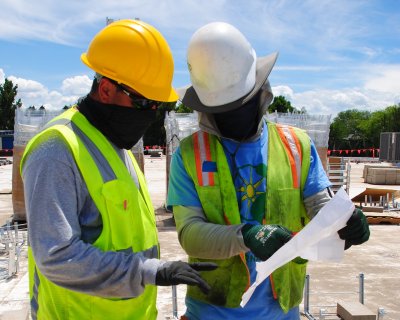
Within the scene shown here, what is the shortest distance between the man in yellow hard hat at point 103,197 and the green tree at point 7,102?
163 feet

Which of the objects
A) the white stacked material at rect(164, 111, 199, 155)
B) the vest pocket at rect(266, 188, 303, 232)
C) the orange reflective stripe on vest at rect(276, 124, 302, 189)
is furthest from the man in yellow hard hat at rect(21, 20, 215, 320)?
the white stacked material at rect(164, 111, 199, 155)

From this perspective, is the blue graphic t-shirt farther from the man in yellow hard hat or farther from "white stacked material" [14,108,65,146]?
"white stacked material" [14,108,65,146]

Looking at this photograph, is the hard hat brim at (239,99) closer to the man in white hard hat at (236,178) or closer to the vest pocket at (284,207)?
the man in white hard hat at (236,178)

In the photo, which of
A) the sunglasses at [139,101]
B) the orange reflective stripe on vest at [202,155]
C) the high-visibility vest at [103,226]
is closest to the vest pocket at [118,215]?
the high-visibility vest at [103,226]

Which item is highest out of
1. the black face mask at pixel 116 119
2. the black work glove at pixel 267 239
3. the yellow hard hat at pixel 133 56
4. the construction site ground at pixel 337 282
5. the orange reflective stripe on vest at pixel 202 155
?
the yellow hard hat at pixel 133 56

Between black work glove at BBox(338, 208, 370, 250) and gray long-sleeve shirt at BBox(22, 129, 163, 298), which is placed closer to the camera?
gray long-sleeve shirt at BBox(22, 129, 163, 298)

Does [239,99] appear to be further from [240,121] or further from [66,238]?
[66,238]

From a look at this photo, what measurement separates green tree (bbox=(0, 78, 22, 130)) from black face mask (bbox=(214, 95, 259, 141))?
4963 centimetres

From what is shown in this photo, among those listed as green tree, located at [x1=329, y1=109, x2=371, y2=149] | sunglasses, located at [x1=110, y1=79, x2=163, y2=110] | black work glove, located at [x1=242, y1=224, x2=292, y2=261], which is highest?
green tree, located at [x1=329, y1=109, x2=371, y2=149]

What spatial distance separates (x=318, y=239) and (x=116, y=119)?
0.86 metres

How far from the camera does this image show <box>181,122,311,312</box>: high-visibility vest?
206 cm

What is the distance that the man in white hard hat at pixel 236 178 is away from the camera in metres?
2.06

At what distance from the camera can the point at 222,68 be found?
81.4 inches

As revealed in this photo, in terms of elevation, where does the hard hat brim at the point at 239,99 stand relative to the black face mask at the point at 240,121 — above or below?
above
